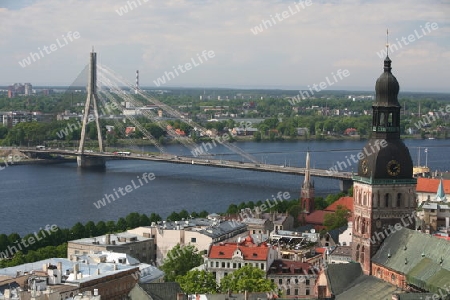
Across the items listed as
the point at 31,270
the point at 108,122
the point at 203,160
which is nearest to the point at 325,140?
the point at 108,122

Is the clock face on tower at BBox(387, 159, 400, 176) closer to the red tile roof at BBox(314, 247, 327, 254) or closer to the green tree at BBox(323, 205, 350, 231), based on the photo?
the red tile roof at BBox(314, 247, 327, 254)

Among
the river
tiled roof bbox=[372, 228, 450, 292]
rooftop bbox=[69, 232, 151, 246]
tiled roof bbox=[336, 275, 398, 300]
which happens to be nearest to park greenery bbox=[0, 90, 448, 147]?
the river

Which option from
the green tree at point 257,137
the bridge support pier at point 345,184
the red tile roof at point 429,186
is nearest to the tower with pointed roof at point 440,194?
the red tile roof at point 429,186

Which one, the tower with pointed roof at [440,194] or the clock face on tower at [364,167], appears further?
the tower with pointed roof at [440,194]

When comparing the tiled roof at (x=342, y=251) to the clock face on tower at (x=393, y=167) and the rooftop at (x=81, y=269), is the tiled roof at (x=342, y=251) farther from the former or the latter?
the rooftop at (x=81, y=269)

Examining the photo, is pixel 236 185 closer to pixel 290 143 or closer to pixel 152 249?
pixel 152 249

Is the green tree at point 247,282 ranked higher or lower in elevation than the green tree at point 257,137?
lower
